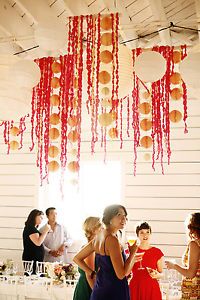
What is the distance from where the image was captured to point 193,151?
21.1 ft

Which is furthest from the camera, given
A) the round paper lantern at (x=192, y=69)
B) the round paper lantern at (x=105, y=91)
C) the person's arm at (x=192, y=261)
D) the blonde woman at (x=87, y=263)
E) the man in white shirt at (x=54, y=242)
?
the man in white shirt at (x=54, y=242)

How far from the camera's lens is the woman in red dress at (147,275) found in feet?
13.8

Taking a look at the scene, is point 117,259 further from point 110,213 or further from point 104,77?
point 104,77

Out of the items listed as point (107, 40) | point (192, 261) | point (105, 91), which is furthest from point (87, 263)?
point (107, 40)

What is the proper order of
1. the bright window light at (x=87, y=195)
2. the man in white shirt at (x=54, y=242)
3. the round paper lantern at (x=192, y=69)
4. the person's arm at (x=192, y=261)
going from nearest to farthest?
the round paper lantern at (x=192, y=69)
the person's arm at (x=192, y=261)
the man in white shirt at (x=54, y=242)
the bright window light at (x=87, y=195)

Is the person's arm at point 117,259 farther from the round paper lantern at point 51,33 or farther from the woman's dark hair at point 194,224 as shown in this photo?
the round paper lantern at point 51,33

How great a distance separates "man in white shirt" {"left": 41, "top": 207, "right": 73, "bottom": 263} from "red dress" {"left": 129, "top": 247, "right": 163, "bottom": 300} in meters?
2.12

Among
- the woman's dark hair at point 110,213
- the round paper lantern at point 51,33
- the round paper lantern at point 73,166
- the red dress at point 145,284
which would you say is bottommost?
the red dress at point 145,284

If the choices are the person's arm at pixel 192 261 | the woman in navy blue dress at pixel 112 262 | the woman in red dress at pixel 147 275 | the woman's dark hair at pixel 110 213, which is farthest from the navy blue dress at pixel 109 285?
the woman in red dress at pixel 147 275

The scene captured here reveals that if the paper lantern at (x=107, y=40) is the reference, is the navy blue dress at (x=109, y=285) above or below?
below

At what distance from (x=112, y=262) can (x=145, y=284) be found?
1.14 metres

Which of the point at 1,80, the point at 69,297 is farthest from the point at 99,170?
the point at 1,80

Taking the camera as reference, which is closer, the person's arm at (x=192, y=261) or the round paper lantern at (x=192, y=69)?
the round paper lantern at (x=192, y=69)

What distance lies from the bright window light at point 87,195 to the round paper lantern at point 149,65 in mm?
3567
